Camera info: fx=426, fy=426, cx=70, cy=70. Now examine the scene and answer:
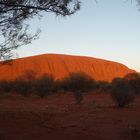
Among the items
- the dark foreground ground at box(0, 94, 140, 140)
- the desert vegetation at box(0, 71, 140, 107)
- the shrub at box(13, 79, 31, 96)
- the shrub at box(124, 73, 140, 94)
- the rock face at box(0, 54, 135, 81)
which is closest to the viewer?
the dark foreground ground at box(0, 94, 140, 140)

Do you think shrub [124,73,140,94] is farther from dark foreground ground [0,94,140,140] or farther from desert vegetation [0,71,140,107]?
dark foreground ground [0,94,140,140]

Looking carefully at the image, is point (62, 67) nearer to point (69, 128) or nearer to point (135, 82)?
point (135, 82)

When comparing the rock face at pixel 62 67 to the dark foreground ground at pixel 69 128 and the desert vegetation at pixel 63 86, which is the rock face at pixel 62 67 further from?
the dark foreground ground at pixel 69 128

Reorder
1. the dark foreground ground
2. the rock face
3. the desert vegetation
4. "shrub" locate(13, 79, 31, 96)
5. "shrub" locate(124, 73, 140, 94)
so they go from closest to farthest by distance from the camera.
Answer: the dark foreground ground
the desert vegetation
"shrub" locate(124, 73, 140, 94)
"shrub" locate(13, 79, 31, 96)
the rock face

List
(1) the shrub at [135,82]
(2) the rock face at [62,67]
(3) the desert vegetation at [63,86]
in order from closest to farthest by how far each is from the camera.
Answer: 1. (3) the desert vegetation at [63,86]
2. (1) the shrub at [135,82]
3. (2) the rock face at [62,67]

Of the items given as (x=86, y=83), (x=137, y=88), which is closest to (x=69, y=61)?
(x=86, y=83)

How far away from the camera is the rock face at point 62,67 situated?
342 ft

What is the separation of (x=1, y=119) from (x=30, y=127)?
2.12 metres

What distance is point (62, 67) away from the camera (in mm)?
110500

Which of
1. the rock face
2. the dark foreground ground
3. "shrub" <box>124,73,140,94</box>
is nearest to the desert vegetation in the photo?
"shrub" <box>124,73,140,94</box>

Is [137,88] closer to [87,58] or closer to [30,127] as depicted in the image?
[30,127]

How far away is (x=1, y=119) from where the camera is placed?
16266 mm

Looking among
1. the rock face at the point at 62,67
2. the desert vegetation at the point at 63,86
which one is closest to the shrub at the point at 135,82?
the desert vegetation at the point at 63,86

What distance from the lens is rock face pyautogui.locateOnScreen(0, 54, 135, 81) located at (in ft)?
342
